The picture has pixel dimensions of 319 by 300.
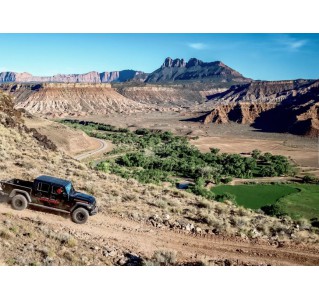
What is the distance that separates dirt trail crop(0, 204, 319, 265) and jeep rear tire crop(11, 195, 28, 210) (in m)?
0.18

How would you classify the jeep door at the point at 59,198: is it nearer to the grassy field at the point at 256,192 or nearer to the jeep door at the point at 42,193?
the jeep door at the point at 42,193

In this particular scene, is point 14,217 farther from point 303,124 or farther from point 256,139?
point 303,124

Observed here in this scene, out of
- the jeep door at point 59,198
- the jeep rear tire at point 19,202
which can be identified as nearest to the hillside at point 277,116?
the jeep door at point 59,198

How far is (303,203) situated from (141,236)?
29655mm

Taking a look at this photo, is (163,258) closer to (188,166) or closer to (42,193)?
(42,193)

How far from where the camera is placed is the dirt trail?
12.4m

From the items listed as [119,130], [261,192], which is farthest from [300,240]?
[119,130]

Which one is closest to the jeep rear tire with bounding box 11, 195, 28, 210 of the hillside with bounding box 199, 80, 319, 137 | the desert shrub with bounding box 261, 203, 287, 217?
the desert shrub with bounding box 261, 203, 287, 217

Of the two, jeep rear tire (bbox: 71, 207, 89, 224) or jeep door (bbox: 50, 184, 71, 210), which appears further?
jeep rear tire (bbox: 71, 207, 89, 224)

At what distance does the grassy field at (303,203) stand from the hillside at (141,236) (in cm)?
1638

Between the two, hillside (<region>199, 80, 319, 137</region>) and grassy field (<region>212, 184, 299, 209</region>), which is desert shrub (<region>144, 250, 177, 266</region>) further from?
hillside (<region>199, 80, 319, 137</region>)

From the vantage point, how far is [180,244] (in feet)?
42.8

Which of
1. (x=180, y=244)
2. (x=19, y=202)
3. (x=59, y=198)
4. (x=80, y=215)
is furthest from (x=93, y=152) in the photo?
(x=180, y=244)

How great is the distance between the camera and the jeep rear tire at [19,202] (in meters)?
12.7
